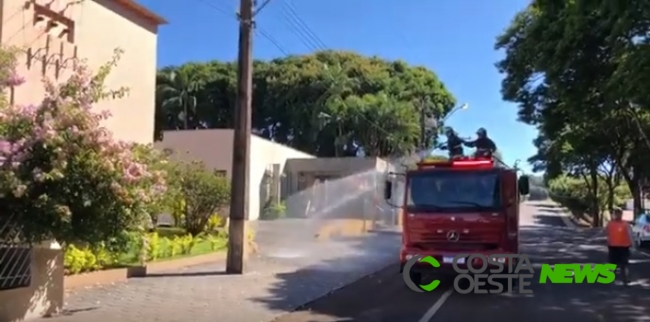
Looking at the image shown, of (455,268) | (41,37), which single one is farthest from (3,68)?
(455,268)

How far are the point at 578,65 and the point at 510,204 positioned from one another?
30.8ft

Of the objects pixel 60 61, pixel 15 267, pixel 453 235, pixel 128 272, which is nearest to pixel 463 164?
pixel 453 235

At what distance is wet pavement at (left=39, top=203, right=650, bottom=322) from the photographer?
1133 centimetres

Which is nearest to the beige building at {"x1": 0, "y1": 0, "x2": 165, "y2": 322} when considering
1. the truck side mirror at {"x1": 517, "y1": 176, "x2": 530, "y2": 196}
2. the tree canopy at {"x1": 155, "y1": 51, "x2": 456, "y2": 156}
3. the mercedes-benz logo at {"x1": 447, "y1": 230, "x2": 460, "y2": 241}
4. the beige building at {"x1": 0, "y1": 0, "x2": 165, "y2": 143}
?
the beige building at {"x1": 0, "y1": 0, "x2": 165, "y2": 143}

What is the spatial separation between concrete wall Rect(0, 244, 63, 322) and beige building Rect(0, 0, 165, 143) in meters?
3.42

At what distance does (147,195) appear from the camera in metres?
9.80

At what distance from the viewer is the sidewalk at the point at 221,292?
36.5 feet

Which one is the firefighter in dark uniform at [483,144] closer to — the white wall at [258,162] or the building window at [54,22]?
the building window at [54,22]

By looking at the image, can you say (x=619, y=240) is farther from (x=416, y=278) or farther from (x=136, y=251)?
(x=136, y=251)

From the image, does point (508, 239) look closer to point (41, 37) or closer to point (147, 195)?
point (147, 195)

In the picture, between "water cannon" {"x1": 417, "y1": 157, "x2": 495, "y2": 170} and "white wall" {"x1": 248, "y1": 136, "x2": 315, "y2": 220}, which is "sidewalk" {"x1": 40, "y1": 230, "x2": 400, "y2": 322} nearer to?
"water cannon" {"x1": 417, "y1": 157, "x2": 495, "y2": 170}

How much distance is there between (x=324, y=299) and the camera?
13500 mm

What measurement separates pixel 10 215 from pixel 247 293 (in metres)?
5.11

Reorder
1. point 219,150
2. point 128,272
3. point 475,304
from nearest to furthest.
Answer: point 475,304 → point 128,272 → point 219,150
